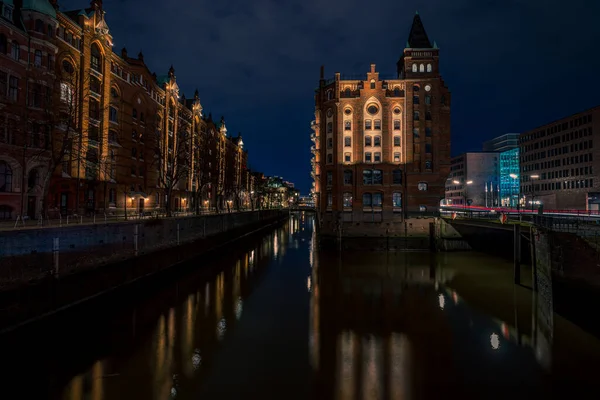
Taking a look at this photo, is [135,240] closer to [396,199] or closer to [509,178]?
[396,199]

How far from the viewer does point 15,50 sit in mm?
29953

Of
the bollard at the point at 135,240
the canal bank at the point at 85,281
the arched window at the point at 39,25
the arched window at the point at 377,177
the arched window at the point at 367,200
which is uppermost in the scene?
the arched window at the point at 39,25

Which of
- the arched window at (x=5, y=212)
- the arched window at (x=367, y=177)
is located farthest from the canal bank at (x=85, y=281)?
the arched window at (x=367, y=177)

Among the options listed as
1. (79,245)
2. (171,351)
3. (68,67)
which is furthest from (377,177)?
(171,351)

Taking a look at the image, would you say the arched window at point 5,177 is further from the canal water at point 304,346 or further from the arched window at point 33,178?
the canal water at point 304,346

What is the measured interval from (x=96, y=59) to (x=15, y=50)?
11325 mm

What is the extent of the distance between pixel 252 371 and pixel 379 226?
36.2 m

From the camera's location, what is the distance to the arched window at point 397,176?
178 ft

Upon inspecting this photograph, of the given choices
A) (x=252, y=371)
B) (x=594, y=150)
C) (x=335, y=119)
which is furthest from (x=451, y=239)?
(x=594, y=150)

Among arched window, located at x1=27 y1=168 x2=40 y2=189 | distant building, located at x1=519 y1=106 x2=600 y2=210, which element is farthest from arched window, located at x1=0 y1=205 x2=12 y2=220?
distant building, located at x1=519 y1=106 x2=600 y2=210

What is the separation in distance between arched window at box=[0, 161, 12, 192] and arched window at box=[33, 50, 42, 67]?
30.7 feet

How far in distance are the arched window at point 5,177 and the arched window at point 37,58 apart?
30.7ft

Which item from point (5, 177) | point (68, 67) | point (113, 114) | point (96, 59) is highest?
point (96, 59)

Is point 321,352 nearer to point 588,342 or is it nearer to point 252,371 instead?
point 252,371
